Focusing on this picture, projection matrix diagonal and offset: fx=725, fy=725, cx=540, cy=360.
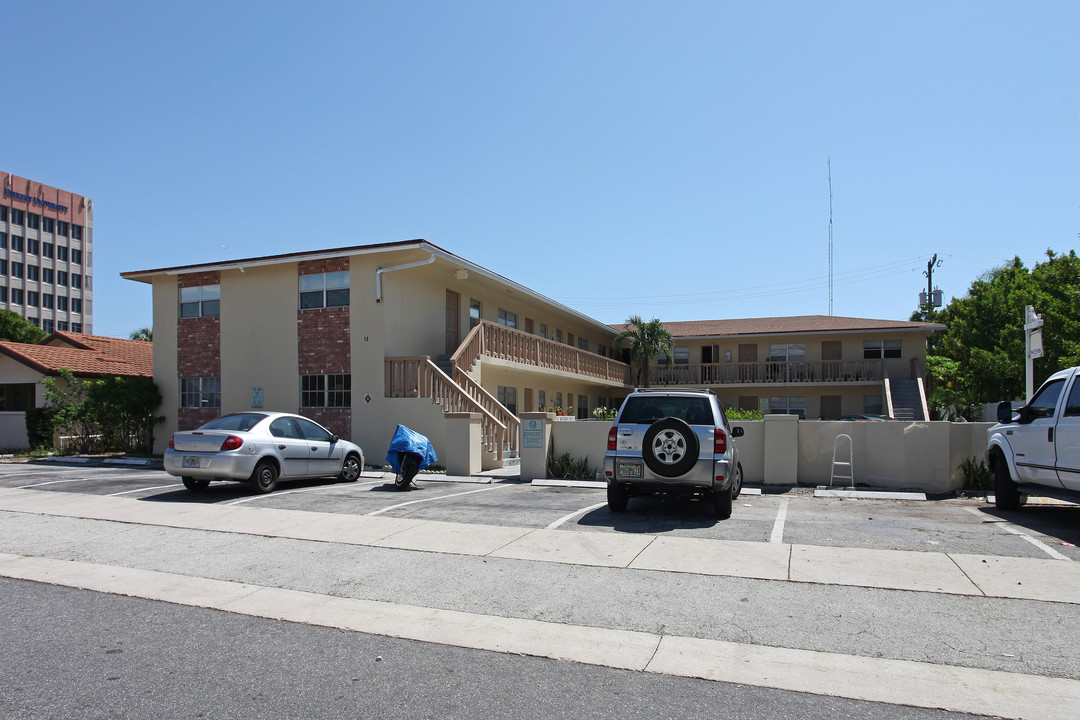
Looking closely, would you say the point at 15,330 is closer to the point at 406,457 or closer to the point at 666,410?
the point at 406,457

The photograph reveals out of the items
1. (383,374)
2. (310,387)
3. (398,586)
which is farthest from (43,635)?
(310,387)

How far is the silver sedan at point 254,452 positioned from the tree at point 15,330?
5071 cm

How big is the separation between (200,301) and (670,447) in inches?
731

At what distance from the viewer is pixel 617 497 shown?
10.3m

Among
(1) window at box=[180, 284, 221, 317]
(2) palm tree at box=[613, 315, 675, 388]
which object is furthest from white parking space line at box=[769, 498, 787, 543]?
(2) palm tree at box=[613, 315, 675, 388]

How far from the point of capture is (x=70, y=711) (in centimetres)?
408

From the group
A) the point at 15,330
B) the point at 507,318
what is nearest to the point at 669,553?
the point at 507,318

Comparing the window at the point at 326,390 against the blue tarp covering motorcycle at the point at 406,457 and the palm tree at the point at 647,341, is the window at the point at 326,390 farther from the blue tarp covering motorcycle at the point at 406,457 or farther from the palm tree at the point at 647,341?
the palm tree at the point at 647,341

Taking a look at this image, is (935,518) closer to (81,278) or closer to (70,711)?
(70,711)

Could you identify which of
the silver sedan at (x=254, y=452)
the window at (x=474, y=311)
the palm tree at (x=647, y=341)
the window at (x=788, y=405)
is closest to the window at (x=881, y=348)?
the window at (x=788, y=405)

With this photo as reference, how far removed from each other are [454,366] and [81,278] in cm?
9539

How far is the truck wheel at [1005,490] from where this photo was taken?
10.5m

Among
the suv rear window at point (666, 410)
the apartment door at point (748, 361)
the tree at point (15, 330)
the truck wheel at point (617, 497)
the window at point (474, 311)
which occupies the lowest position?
the truck wheel at point (617, 497)

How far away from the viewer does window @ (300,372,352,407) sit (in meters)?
20.4
